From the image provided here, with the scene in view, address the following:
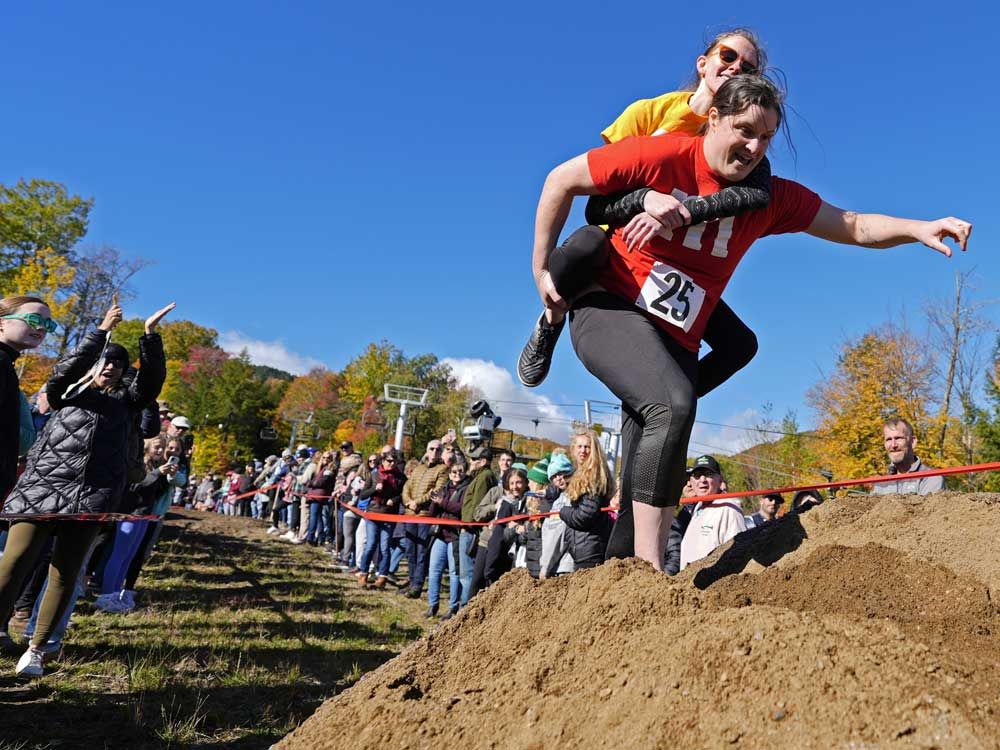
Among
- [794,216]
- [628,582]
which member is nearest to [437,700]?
[628,582]

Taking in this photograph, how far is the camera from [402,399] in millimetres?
50406

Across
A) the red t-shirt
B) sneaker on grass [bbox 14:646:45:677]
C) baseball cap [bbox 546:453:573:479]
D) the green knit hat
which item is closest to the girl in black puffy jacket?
sneaker on grass [bbox 14:646:45:677]

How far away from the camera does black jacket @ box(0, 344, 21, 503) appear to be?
147 inches

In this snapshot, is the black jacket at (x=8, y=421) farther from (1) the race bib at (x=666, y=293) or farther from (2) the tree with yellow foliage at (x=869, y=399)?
(2) the tree with yellow foliage at (x=869, y=399)

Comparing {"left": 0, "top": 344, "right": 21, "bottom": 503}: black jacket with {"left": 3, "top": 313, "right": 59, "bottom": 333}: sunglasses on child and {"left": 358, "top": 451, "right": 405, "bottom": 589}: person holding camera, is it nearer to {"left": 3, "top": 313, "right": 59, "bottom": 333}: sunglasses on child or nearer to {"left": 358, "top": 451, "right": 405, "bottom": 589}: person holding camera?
{"left": 3, "top": 313, "right": 59, "bottom": 333}: sunglasses on child

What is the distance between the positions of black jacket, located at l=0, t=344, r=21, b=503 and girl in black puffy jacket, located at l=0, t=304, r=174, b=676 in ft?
2.11

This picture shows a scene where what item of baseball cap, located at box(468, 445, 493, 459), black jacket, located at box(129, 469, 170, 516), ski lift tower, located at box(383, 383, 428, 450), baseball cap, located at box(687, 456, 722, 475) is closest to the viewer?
baseball cap, located at box(687, 456, 722, 475)

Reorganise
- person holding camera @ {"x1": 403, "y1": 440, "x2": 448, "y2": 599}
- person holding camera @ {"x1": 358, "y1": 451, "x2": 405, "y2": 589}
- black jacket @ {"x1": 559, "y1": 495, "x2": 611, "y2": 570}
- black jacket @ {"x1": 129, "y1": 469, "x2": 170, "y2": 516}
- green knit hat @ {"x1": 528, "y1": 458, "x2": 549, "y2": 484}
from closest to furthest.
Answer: black jacket @ {"x1": 559, "y1": 495, "x2": 611, "y2": 570}, black jacket @ {"x1": 129, "y1": 469, "x2": 170, "y2": 516}, green knit hat @ {"x1": 528, "y1": 458, "x2": 549, "y2": 484}, person holding camera @ {"x1": 403, "y1": 440, "x2": 448, "y2": 599}, person holding camera @ {"x1": 358, "y1": 451, "x2": 405, "y2": 589}

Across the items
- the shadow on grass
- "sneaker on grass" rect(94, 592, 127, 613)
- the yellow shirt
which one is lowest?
"sneaker on grass" rect(94, 592, 127, 613)

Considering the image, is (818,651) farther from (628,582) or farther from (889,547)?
(889,547)

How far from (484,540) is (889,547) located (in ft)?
21.0

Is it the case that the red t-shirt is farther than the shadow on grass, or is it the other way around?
the shadow on grass

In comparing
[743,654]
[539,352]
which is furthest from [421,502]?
[743,654]

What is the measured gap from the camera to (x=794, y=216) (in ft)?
9.46
